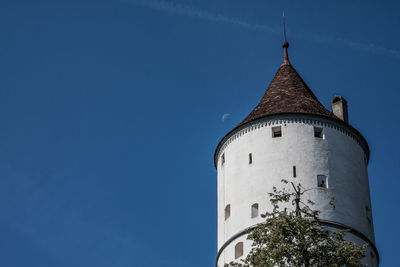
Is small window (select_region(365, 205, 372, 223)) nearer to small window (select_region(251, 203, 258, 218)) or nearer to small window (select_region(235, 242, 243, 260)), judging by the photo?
small window (select_region(251, 203, 258, 218))

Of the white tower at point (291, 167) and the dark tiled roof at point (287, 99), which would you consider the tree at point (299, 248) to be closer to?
the white tower at point (291, 167)

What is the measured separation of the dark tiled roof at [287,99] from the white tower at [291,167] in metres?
0.05

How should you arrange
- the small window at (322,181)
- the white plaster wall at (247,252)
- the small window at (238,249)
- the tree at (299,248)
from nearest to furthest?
the tree at (299,248) → the white plaster wall at (247,252) → the small window at (238,249) → the small window at (322,181)

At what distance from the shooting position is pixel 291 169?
3044 cm

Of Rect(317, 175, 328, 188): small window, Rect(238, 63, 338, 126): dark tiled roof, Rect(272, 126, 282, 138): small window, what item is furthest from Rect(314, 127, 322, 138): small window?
Rect(317, 175, 328, 188): small window

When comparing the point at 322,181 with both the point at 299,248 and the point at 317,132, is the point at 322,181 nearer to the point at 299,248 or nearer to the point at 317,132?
the point at 317,132

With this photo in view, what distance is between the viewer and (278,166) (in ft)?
100

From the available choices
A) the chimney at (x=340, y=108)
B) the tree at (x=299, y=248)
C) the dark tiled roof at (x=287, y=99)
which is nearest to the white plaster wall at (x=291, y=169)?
the dark tiled roof at (x=287, y=99)

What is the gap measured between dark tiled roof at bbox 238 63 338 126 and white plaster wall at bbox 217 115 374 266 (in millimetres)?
500

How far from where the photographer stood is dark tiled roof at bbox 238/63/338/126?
107 feet

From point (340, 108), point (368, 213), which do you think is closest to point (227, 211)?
point (368, 213)

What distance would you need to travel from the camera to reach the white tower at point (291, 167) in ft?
98.4

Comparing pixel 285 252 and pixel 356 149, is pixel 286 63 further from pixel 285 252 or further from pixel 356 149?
pixel 285 252

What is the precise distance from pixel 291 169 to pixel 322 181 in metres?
1.24
